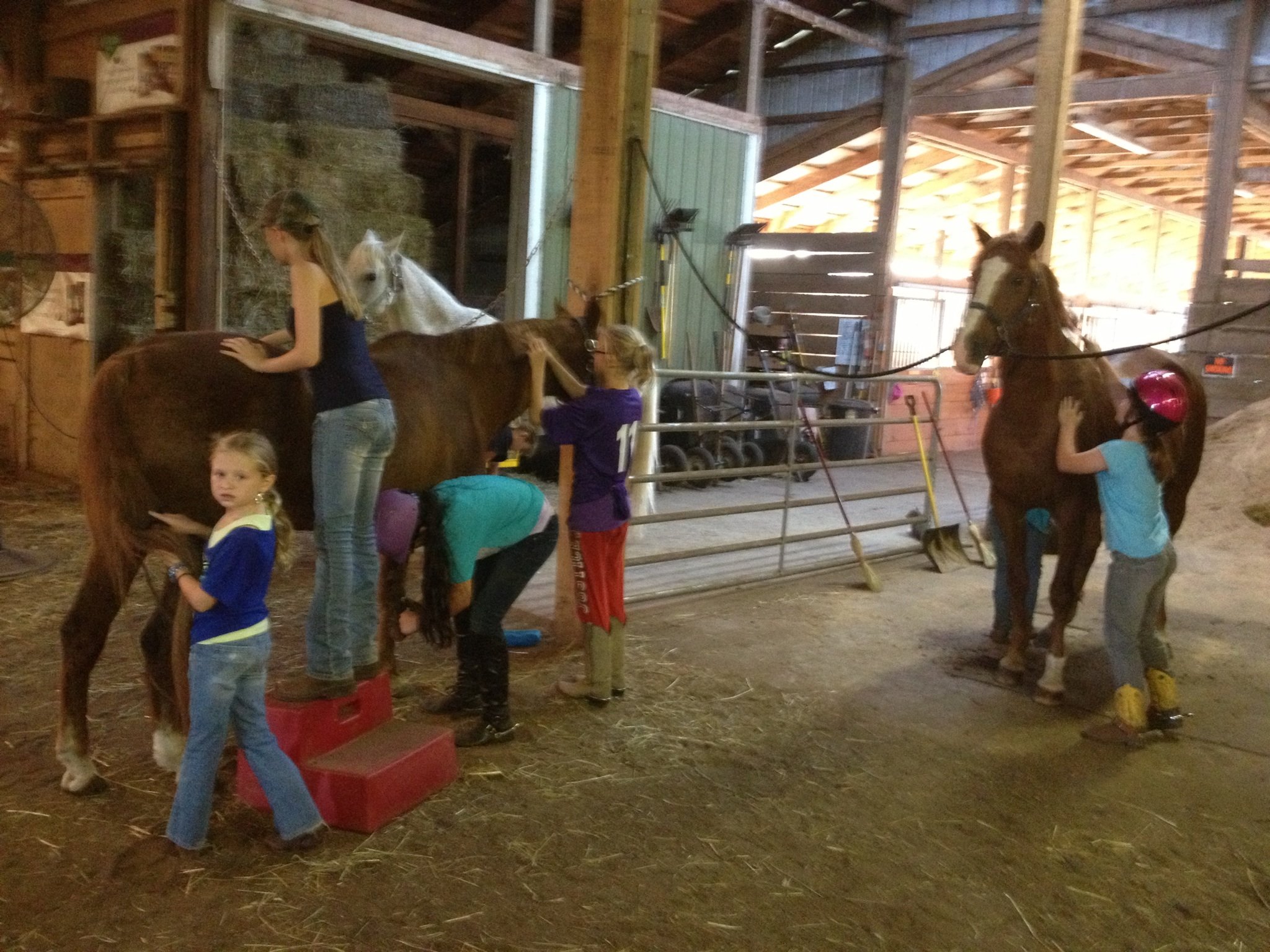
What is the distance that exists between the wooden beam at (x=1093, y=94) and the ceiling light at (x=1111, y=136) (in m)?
0.85

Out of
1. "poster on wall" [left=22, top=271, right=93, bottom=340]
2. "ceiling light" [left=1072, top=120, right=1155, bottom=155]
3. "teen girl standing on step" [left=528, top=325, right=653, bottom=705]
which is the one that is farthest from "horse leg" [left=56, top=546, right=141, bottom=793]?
"ceiling light" [left=1072, top=120, right=1155, bottom=155]

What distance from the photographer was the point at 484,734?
3.33 metres

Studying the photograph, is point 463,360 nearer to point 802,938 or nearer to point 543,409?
point 543,409

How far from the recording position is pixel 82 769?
2.87 metres

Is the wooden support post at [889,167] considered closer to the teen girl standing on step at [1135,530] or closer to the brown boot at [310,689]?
the teen girl standing on step at [1135,530]

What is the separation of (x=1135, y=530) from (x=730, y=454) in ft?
20.7

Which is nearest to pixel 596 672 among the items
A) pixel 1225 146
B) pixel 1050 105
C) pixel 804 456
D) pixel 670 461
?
pixel 1050 105

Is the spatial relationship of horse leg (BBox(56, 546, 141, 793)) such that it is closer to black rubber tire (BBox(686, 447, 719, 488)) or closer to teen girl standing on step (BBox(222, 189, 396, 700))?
teen girl standing on step (BBox(222, 189, 396, 700))

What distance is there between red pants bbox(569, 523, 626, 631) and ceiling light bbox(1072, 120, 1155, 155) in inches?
435

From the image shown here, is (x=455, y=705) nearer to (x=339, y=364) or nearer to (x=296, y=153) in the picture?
(x=339, y=364)

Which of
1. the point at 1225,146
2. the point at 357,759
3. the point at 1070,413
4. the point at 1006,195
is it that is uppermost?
the point at 1225,146

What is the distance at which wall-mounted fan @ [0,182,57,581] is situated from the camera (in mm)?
5582

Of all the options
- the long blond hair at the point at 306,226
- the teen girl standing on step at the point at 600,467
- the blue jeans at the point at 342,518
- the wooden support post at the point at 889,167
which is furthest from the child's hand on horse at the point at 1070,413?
the wooden support post at the point at 889,167

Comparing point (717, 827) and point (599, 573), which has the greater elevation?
point (599, 573)
